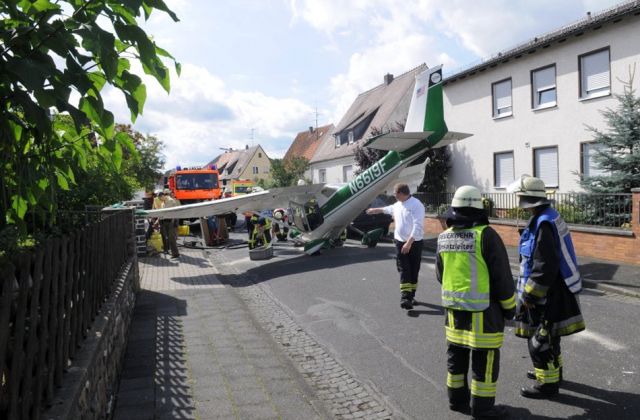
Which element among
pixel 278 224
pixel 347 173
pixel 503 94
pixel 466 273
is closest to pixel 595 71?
pixel 503 94

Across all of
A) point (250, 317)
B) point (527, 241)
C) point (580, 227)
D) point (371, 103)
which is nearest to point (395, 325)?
point (250, 317)

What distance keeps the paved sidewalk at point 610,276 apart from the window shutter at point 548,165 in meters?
6.53

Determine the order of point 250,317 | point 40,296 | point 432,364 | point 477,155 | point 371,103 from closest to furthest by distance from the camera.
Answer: point 40,296 < point 432,364 < point 250,317 < point 477,155 < point 371,103

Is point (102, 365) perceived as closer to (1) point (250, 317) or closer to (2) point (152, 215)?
(1) point (250, 317)

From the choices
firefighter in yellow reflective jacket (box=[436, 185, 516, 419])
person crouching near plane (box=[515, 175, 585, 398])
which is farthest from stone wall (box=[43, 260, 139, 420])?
person crouching near plane (box=[515, 175, 585, 398])

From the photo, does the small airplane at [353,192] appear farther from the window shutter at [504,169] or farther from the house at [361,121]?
the house at [361,121]

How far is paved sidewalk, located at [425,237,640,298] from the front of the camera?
819cm

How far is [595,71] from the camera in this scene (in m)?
15.4

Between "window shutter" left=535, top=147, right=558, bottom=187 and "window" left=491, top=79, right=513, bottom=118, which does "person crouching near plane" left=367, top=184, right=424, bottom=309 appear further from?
"window" left=491, top=79, right=513, bottom=118

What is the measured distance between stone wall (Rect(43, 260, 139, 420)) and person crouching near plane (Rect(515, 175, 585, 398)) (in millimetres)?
3513

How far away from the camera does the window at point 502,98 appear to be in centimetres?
1884

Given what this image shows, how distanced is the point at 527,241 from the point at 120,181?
3.43 m

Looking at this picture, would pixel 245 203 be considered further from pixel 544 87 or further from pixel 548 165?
pixel 544 87

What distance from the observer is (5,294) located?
6.98 ft
